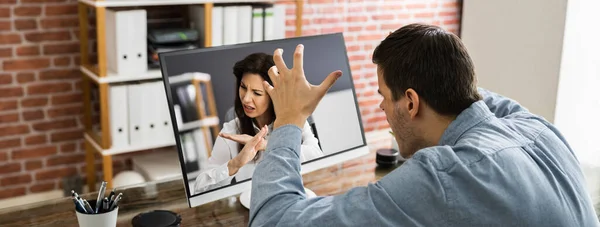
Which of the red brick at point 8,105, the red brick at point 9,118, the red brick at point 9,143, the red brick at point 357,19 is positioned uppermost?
the red brick at point 357,19

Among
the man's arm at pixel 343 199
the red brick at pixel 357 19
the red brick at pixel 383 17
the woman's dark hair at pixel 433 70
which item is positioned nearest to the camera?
the man's arm at pixel 343 199

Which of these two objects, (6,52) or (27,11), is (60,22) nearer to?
(27,11)

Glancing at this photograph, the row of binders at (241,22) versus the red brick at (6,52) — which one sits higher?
the row of binders at (241,22)

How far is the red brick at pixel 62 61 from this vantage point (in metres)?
3.16

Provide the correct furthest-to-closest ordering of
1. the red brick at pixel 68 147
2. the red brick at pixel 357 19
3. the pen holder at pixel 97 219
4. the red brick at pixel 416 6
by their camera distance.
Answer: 1. the red brick at pixel 416 6
2. the red brick at pixel 357 19
3. the red brick at pixel 68 147
4. the pen holder at pixel 97 219

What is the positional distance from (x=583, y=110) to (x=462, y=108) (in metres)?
1.19

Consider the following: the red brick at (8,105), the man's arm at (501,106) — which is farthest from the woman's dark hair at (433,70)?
the red brick at (8,105)

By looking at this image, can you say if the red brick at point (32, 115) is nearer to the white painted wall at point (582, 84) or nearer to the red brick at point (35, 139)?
the red brick at point (35, 139)

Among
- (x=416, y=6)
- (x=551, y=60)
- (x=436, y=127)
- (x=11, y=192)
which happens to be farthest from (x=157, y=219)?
(x=416, y=6)

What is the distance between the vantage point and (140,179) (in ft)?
10.4

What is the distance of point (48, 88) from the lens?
3.17 metres

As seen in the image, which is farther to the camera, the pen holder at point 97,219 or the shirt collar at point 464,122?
the pen holder at point 97,219

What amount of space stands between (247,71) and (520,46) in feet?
3.60

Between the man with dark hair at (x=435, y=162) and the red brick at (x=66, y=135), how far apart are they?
2.21 meters
